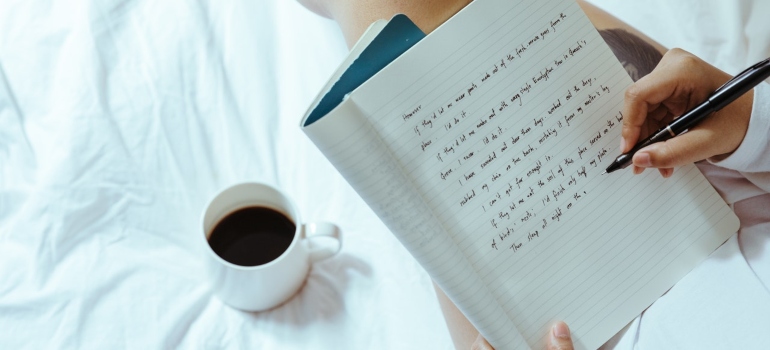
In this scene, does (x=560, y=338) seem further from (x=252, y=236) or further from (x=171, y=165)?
(x=171, y=165)

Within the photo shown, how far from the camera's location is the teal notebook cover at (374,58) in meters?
0.43

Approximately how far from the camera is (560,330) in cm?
52

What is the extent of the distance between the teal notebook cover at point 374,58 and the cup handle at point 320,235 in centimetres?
24

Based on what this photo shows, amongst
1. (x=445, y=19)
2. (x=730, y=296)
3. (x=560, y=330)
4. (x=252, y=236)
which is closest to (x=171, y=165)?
(x=252, y=236)

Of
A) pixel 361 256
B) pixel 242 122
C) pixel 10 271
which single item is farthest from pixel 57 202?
pixel 361 256

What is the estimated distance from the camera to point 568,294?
53 cm

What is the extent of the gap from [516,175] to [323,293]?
283mm

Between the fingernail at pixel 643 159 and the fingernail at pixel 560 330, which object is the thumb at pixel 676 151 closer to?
the fingernail at pixel 643 159

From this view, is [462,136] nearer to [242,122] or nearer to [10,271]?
[242,122]

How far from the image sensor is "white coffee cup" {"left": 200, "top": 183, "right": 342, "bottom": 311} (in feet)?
2.03

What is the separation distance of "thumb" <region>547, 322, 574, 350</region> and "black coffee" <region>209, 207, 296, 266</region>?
0.87 ft

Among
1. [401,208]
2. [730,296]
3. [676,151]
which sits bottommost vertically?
[730,296]

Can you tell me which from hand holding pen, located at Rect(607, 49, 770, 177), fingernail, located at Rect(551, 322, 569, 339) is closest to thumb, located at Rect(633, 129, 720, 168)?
hand holding pen, located at Rect(607, 49, 770, 177)

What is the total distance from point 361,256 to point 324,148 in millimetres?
321
